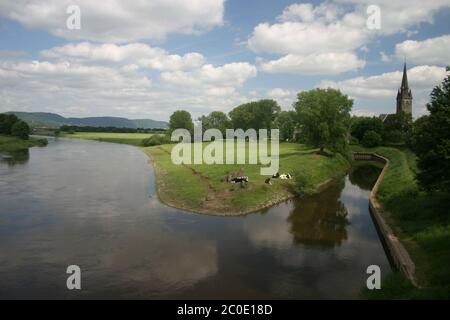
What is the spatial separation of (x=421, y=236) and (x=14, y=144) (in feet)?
381

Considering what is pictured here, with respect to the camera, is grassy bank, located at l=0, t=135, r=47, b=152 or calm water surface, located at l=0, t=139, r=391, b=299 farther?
grassy bank, located at l=0, t=135, r=47, b=152

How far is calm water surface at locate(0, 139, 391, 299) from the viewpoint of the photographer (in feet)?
65.9

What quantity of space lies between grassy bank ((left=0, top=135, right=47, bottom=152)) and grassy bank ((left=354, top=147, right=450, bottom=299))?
334 ft

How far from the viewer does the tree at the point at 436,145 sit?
2634 cm

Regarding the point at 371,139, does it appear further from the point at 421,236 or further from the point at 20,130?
the point at 20,130

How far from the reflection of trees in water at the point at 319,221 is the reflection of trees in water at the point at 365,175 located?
1172 cm

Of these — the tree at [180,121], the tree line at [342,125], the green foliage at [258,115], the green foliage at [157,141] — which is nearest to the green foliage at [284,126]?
the tree line at [342,125]

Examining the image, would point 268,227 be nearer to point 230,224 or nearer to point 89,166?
point 230,224

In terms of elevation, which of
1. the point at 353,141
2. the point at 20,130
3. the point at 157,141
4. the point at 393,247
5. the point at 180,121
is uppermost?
the point at 180,121

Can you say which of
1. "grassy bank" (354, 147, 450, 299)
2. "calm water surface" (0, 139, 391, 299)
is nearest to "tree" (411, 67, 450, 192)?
"grassy bank" (354, 147, 450, 299)

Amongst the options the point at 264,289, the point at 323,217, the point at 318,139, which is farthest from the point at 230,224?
the point at 318,139

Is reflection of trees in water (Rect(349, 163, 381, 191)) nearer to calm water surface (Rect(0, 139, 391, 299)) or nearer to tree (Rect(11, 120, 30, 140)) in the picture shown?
calm water surface (Rect(0, 139, 391, 299))

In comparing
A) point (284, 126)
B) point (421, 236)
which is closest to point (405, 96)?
point (284, 126)

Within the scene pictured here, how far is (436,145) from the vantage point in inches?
1060
